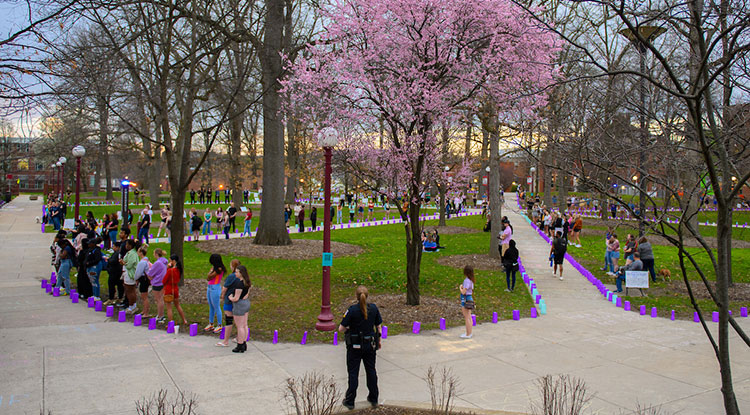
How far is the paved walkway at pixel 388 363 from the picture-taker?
22.3ft

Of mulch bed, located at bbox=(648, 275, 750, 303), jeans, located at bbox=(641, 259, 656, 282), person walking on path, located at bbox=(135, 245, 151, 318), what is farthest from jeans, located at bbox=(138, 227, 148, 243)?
mulch bed, located at bbox=(648, 275, 750, 303)

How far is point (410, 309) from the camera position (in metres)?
11.6

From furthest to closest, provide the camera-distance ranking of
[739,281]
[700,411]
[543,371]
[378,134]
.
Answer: [739,281]
[378,134]
[543,371]
[700,411]

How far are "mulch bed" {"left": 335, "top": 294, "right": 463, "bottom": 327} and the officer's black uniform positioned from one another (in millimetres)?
4025

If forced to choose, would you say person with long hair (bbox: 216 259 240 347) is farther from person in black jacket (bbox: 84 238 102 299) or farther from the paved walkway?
person in black jacket (bbox: 84 238 102 299)

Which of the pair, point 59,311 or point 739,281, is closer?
point 59,311

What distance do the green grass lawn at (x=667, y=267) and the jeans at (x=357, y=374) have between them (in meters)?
4.00

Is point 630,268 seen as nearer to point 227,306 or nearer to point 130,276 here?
point 227,306

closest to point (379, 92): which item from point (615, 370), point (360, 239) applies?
point (615, 370)

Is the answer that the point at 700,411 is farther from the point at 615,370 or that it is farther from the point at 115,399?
the point at 115,399

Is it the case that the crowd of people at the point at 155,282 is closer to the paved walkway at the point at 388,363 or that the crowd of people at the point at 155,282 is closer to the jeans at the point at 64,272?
the jeans at the point at 64,272

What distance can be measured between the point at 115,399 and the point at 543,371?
18.9 ft

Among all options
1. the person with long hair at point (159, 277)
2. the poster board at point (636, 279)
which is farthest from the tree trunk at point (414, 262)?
the poster board at point (636, 279)

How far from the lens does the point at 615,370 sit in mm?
8141
